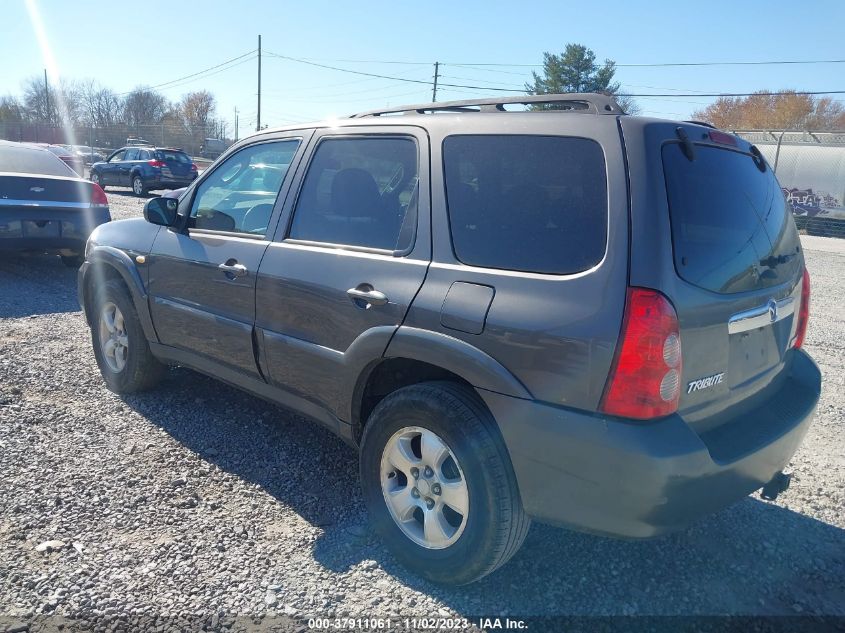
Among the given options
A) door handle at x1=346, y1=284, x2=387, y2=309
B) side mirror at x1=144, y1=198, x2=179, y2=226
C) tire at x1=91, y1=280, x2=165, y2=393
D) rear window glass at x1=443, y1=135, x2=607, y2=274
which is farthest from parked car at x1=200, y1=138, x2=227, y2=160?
rear window glass at x1=443, y1=135, x2=607, y2=274

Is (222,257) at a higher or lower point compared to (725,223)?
lower

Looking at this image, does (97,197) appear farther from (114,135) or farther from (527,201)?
(114,135)

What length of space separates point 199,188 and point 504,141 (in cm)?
218

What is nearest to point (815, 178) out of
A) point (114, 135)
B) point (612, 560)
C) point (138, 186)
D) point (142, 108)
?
point (138, 186)

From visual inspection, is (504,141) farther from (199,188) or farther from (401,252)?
(199,188)

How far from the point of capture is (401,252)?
2.79 metres

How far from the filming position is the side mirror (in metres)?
3.97

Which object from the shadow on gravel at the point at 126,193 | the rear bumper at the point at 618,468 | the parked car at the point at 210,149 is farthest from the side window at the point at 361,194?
the parked car at the point at 210,149

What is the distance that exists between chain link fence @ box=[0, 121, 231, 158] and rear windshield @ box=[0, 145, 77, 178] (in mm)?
40060

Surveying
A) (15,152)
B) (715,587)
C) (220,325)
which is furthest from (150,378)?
(15,152)

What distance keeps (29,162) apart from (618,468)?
28.4 ft

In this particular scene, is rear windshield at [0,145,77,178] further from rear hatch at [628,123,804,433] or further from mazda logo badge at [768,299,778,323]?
mazda logo badge at [768,299,778,323]

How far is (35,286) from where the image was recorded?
7.86 m

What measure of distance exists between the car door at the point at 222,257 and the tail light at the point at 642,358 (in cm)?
200
